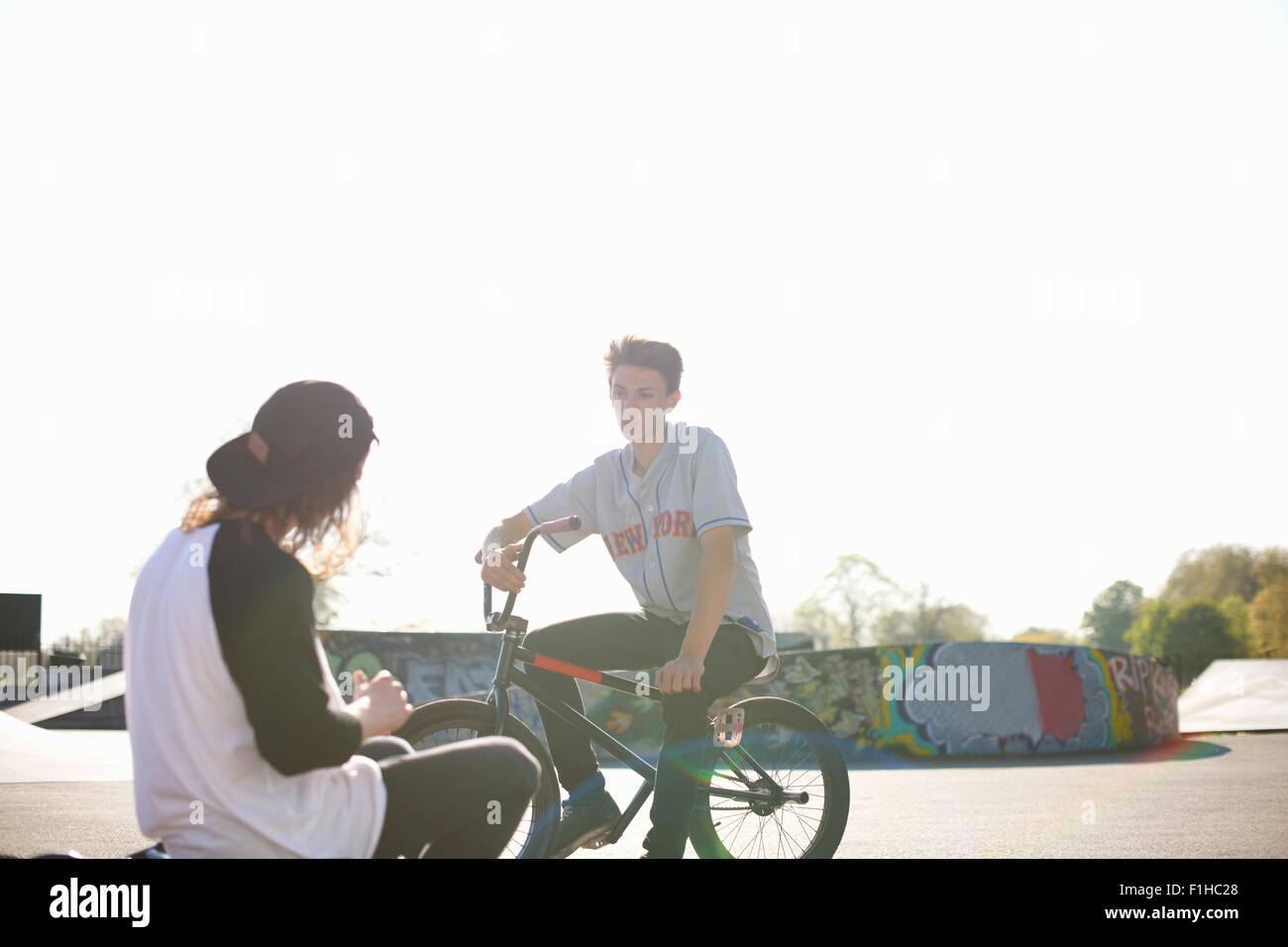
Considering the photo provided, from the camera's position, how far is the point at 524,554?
13.9 ft

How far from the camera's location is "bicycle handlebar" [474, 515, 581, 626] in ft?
13.7

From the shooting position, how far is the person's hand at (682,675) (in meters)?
3.92

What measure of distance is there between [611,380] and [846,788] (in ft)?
6.16

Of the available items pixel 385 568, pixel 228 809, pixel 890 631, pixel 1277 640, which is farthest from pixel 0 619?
pixel 1277 640

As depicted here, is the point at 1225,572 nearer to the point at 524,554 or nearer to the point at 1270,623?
the point at 1270,623

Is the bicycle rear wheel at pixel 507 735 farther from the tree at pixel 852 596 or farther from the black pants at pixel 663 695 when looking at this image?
the tree at pixel 852 596

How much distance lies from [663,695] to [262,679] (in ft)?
6.77

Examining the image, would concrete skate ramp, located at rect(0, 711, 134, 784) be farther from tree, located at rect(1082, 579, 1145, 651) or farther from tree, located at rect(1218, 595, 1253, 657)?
tree, located at rect(1082, 579, 1145, 651)

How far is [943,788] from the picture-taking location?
1125cm

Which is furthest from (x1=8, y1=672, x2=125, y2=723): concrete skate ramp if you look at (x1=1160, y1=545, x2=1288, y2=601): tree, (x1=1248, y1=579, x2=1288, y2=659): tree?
(x1=1160, y1=545, x2=1288, y2=601): tree

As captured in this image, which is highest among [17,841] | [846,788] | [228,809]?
[228,809]

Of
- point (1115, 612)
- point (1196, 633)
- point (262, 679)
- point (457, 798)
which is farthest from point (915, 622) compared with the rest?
point (262, 679)

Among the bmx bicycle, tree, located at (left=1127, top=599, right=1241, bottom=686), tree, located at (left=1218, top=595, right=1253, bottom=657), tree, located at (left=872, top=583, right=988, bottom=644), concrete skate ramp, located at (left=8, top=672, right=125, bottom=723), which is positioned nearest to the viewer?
the bmx bicycle
